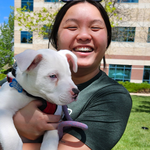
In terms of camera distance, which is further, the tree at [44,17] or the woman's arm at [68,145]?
the tree at [44,17]

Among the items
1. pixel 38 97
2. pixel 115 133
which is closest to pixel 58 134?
pixel 38 97

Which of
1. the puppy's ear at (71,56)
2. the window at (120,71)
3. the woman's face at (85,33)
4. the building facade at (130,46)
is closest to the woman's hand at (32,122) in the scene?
the puppy's ear at (71,56)

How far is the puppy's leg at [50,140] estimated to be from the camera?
137 centimetres

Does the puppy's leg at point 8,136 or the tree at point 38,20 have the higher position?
the tree at point 38,20

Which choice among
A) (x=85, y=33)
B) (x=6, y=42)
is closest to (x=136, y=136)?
(x=85, y=33)

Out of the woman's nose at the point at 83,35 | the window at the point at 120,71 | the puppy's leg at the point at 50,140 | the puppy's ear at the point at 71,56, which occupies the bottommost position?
the window at the point at 120,71

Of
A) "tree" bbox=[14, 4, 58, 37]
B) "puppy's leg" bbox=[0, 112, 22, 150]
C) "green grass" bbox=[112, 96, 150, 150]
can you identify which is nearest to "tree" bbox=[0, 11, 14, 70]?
"tree" bbox=[14, 4, 58, 37]

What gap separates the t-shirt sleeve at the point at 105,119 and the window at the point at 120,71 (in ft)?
60.2

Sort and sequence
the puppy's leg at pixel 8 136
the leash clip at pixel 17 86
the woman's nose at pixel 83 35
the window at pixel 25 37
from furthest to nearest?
1. the window at pixel 25 37
2. the woman's nose at pixel 83 35
3. the leash clip at pixel 17 86
4. the puppy's leg at pixel 8 136

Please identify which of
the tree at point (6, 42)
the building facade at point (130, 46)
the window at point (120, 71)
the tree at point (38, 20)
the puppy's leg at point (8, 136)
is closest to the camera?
the puppy's leg at point (8, 136)

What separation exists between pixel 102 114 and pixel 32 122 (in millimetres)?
663

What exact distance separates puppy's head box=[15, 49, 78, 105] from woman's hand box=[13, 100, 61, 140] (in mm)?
166

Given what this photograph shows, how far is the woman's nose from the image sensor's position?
1.89m

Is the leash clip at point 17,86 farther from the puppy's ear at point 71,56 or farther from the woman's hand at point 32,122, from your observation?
the puppy's ear at point 71,56
